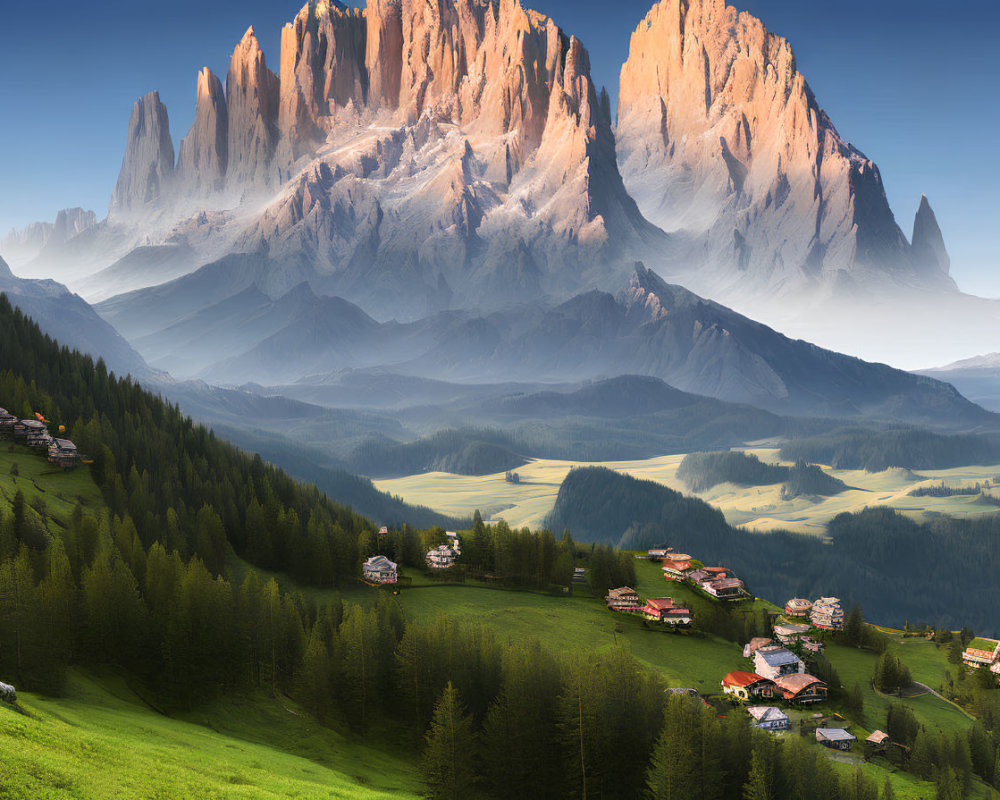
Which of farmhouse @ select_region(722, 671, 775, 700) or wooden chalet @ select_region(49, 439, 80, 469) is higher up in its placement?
wooden chalet @ select_region(49, 439, 80, 469)

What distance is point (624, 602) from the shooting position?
389 ft

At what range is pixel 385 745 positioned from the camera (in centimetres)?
6762

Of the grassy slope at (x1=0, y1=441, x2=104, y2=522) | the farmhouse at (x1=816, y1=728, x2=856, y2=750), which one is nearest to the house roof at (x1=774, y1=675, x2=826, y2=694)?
the farmhouse at (x1=816, y1=728, x2=856, y2=750)

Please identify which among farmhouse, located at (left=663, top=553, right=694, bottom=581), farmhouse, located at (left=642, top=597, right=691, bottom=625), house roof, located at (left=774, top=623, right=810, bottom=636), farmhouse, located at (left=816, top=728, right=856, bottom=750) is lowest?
farmhouse, located at (left=816, top=728, right=856, bottom=750)

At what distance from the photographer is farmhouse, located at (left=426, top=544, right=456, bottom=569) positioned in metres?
127

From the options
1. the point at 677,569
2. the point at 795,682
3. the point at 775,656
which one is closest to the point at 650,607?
the point at 775,656

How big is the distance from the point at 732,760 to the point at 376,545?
76862mm

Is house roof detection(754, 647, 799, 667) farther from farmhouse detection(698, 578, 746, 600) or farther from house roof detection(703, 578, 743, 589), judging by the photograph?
→ house roof detection(703, 578, 743, 589)

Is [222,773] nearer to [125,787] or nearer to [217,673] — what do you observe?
[125,787]

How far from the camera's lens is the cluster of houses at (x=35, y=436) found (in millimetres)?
110688

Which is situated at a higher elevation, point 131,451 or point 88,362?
point 88,362

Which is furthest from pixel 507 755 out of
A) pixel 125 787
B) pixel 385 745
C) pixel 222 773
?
pixel 125 787

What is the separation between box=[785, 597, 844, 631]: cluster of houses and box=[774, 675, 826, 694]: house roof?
40.8 metres

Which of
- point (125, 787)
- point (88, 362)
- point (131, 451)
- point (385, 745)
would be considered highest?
point (88, 362)
